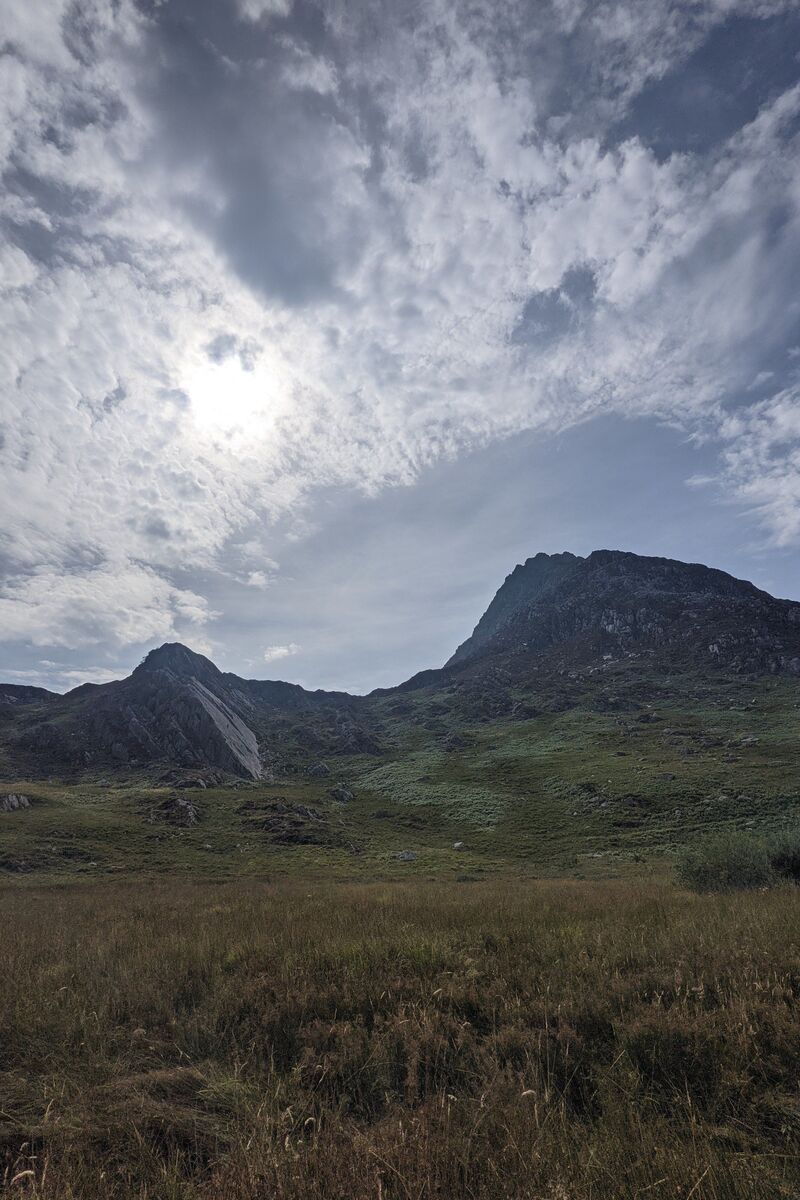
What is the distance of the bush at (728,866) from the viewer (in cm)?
1468

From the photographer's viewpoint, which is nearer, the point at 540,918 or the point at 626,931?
the point at 626,931

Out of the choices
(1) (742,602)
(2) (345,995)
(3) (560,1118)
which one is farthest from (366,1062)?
(1) (742,602)

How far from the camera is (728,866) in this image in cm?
1573

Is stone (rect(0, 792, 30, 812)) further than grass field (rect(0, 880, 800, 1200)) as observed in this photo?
Yes

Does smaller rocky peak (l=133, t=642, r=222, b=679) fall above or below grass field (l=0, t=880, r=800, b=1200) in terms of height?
above

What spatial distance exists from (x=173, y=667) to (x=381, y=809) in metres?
108

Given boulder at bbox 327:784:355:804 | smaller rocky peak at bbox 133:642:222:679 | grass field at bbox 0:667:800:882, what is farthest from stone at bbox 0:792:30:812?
smaller rocky peak at bbox 133:642:222:679

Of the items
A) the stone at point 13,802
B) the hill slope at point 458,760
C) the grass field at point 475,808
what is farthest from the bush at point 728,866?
the stone at point 13,802

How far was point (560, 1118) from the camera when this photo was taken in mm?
3521

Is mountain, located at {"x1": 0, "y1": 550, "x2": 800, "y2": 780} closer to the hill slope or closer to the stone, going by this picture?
the hill slope

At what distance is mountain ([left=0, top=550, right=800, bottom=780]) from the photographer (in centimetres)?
10150

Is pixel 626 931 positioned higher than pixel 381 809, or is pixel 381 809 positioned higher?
pixel 626 931

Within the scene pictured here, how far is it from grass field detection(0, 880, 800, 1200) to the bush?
9.18 metres

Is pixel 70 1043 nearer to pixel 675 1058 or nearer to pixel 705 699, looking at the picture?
pixel 675 1058
